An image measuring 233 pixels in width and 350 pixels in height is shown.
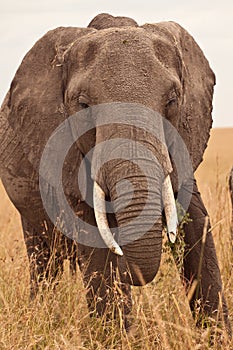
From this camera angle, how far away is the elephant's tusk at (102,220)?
4.79 metres

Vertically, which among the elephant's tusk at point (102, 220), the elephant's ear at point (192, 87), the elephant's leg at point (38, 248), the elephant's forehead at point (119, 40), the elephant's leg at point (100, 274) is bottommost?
the elephant's leg at point (38, 248)

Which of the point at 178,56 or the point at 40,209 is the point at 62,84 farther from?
the point at 40,209

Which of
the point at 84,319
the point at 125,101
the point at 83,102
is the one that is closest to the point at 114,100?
the point at 125,101

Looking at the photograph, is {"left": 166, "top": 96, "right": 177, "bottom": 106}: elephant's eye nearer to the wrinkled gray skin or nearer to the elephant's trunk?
the wrinkled gray skin

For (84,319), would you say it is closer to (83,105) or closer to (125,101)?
(83,105)

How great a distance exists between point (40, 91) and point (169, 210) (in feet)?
5.03

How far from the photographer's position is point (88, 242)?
5.90m

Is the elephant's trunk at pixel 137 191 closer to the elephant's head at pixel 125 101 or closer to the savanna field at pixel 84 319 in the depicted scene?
the elephant's head at pixel 125 101

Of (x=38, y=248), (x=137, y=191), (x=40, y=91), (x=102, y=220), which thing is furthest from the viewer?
(x=38, y=248)

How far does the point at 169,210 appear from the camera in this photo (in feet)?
15.7

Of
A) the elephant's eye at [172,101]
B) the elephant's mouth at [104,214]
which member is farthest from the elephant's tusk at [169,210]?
the elephant's eye at [172,101]

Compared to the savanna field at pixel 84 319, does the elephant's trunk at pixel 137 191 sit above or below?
above

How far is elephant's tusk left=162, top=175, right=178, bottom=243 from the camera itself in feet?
15.5

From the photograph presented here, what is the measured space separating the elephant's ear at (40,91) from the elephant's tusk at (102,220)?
2.95 feet
